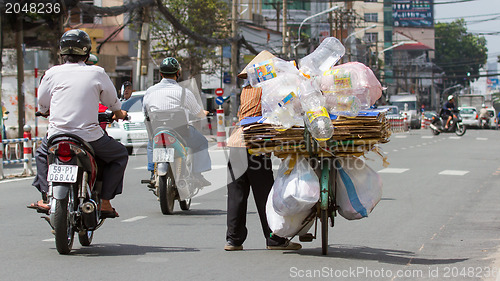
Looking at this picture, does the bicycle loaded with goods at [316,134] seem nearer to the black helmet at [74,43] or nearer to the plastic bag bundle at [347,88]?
the plastic bag bundle at [347,88]

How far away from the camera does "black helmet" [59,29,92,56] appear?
6.30 meters

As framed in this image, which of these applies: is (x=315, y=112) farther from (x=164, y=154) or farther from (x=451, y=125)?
(x=451, y=125)

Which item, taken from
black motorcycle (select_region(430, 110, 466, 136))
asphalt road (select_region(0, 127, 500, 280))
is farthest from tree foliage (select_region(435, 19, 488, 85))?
asphalt road (select_region(0, 127, 500, 280))

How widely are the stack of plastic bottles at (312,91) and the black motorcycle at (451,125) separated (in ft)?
102

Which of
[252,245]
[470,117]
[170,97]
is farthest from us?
[470,117]

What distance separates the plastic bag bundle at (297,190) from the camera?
571cm

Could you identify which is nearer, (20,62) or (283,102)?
(283,102)

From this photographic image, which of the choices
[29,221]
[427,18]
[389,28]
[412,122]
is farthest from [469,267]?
[427,18]

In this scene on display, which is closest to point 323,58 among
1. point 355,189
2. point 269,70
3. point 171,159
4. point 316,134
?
point 269,70

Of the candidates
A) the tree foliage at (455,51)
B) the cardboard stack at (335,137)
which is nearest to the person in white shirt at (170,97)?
the cardboard stack at (335,137)

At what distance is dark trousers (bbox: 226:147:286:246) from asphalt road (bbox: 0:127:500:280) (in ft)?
0.64

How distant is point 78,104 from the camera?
619 centimetres

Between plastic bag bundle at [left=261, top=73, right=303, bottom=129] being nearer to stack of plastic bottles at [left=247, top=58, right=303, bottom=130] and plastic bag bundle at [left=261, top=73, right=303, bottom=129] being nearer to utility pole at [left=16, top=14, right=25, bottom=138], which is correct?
stack of plastic bottles at [left=247, top=58, right=303, bottom=130]

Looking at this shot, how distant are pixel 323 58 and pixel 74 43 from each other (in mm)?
2058
